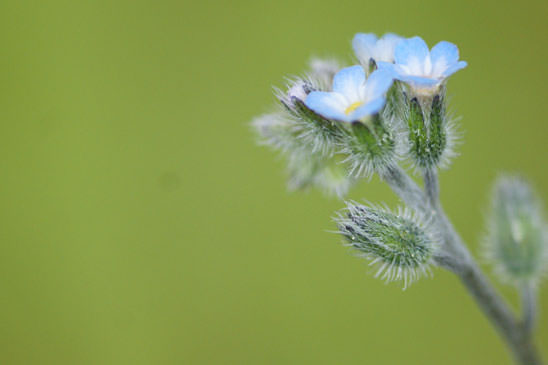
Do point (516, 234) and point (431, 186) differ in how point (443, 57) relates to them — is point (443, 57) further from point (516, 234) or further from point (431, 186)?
point (516, 234)

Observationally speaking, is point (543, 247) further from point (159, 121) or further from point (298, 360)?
point (159, 121)

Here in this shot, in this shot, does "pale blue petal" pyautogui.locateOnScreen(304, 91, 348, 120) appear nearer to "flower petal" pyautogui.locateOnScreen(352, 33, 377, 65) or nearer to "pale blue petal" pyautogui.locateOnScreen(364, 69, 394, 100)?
"pale blue petal" pyautogui.locateOnScreen(364, 69, 394, 100)

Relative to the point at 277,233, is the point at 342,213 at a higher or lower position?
lower

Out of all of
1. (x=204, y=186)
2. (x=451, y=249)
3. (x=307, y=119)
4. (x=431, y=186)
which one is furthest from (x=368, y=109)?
(x=204, y=186)

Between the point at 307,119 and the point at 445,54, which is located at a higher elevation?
the point at 445,54

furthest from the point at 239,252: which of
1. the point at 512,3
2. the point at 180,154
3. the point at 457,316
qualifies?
the point at 512,3

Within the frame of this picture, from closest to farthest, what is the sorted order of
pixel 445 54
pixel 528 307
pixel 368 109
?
pixel 368 109, pixel 445 54, pixel 528 307
